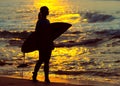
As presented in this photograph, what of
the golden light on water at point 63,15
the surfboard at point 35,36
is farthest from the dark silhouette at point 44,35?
the golden light on water at point 63,15

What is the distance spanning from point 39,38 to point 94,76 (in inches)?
145

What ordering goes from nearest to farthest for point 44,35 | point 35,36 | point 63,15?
point 44,35
point 35,36
point 63,15

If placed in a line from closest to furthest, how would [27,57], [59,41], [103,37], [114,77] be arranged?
[114,77] → [27,57] → [59,41] → [103,37]

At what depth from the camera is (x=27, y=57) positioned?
18.0 metres

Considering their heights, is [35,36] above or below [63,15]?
above

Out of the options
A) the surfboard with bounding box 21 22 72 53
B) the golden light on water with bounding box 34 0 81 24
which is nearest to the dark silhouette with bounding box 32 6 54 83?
the surfboard with bounding box 21 22 72 53

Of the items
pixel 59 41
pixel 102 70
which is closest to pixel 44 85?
pixel 102 70

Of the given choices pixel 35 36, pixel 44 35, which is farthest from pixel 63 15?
pixel 44 35

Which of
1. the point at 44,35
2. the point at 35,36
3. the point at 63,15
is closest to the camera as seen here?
the point at 44,35

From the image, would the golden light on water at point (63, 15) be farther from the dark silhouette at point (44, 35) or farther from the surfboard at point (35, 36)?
the dark silhouette at point (44, 35)

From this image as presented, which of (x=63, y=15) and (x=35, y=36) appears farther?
(x=63, y=15)

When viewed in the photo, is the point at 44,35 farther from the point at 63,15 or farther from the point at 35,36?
the point at 63,15

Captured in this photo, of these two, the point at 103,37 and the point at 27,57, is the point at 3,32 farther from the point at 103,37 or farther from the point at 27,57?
the point at 27,57

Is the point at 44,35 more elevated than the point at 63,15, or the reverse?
the point at 44,35
